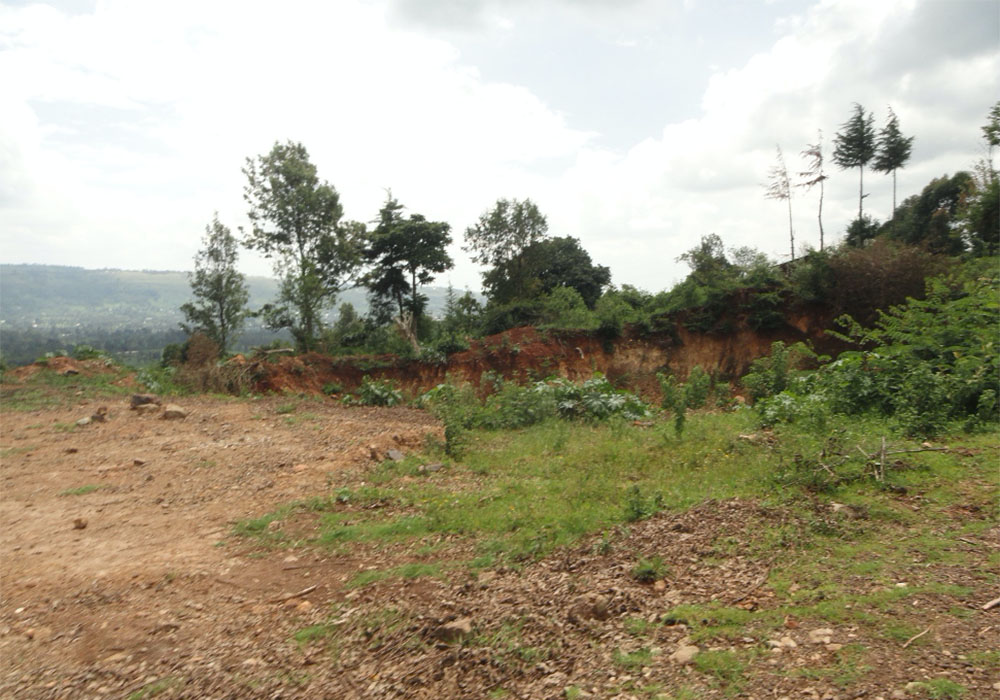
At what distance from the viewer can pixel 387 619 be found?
420cm

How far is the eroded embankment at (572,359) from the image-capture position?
18.5 m

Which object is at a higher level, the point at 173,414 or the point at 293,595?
the point at 173,414

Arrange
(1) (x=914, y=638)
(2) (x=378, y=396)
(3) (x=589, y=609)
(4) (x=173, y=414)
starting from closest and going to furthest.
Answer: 1. (1) (x=914, y=638)
2. (3) (x=589, y=609)
3. (4) (x=173, y=414)
4. (2) (x=378, y=396)

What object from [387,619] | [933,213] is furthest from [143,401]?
[933,213]

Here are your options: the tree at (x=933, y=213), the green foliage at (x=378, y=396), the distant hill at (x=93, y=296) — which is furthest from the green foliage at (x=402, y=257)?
the distant hill at (x=93, y=296)

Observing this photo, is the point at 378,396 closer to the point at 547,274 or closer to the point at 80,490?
the point at 80,490

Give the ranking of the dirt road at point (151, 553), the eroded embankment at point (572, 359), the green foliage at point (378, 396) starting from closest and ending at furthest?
the dirt road at point (151, 553) < the green foliage at point (378, 396) < the eroded embankment at point (572, 359)

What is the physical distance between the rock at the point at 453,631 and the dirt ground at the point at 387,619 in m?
0.01

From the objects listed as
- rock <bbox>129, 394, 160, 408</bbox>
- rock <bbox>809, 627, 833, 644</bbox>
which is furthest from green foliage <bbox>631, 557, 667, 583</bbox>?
rock <bbox>129, 394, 160, 408</bbox>

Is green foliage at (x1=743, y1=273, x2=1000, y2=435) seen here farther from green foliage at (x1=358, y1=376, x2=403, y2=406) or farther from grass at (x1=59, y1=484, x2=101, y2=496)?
green foliage at (x1=358, y1=376, x2=403, y2=406)

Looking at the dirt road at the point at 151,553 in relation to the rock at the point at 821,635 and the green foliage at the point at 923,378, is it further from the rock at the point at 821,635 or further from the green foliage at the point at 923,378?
the green foliage at the point at 923,378

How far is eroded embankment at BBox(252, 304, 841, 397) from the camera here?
18.5 meters

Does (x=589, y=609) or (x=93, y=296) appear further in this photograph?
(x=93, y=296)

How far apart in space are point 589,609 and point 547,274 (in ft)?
73.8
